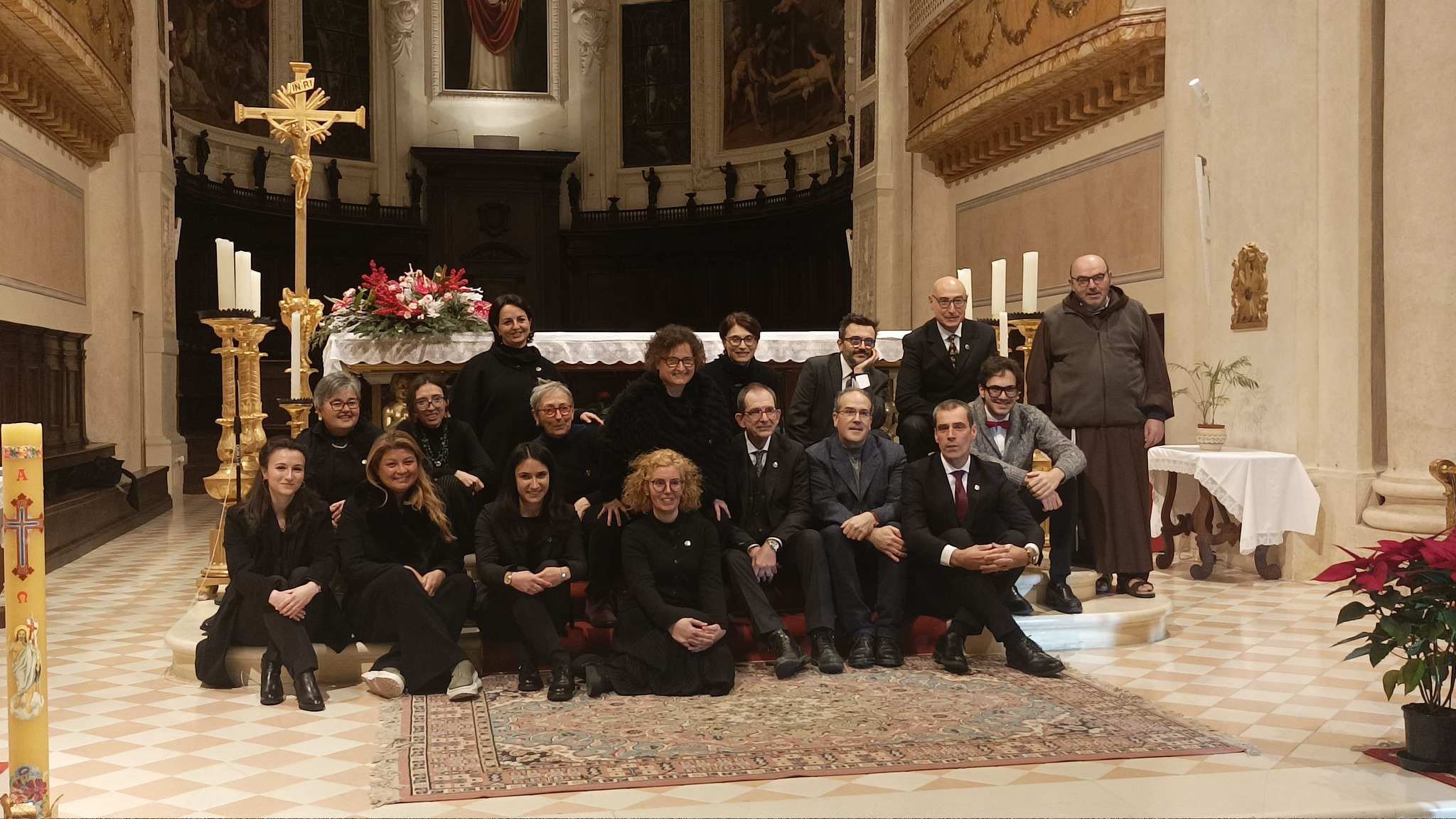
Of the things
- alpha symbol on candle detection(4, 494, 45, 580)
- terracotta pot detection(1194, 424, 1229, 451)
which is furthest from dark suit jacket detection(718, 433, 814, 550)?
terracotta pot detection(1194, 424, 1229, 451)

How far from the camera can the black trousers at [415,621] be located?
501 centimetres

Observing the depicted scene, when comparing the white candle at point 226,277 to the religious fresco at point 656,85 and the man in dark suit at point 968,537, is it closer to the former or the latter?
the man in dark suit at point 968,537

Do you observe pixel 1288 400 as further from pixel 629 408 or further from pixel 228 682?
pixel 228 682

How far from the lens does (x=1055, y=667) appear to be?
17.3ft

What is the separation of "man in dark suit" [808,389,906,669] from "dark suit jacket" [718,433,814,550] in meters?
0.06

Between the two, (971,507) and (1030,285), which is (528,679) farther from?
(1030,285)

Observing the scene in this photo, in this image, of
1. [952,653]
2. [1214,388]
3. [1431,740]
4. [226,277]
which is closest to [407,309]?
[226,277]

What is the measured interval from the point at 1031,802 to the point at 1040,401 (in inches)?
140

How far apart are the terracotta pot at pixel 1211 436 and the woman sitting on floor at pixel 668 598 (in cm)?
425

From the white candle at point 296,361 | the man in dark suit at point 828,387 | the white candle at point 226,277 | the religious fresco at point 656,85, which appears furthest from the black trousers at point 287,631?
the religious fresco at point 656,85

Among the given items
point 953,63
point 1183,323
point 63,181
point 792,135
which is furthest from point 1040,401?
point 792,135

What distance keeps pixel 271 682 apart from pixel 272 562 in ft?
1.65

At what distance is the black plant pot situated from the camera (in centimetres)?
388

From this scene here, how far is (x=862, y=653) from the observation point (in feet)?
18.0
